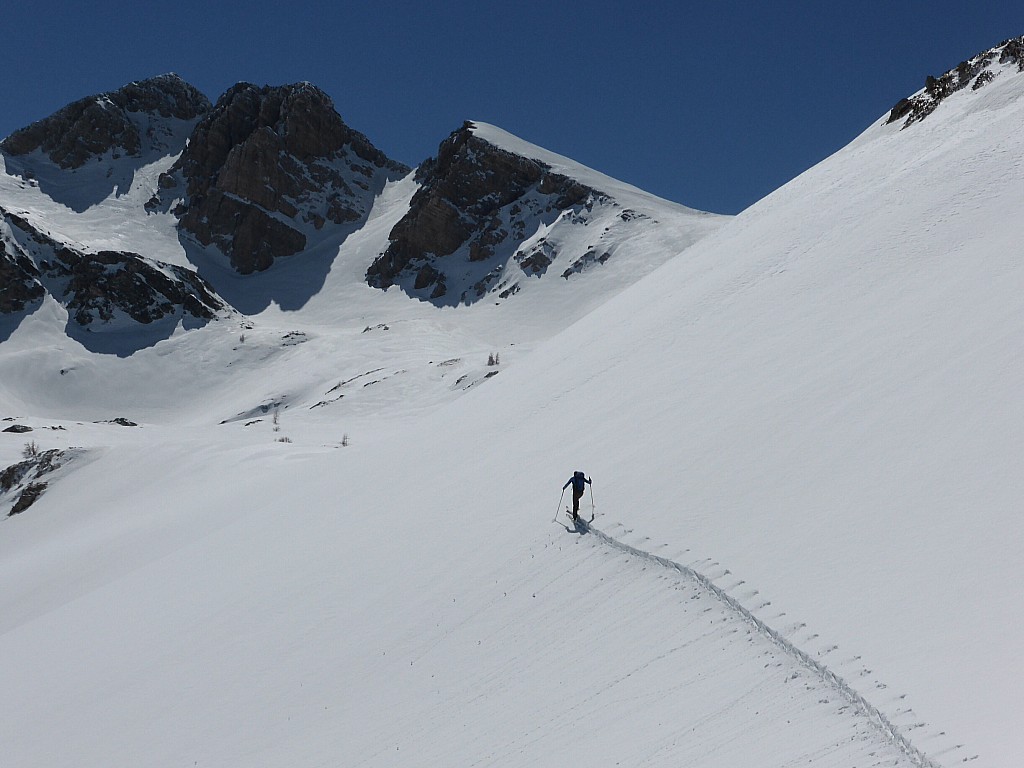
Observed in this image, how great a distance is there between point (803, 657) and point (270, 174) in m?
113

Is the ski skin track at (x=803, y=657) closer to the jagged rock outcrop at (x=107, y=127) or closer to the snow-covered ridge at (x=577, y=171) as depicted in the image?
the snow-covered ridge at (x=577, y=171)

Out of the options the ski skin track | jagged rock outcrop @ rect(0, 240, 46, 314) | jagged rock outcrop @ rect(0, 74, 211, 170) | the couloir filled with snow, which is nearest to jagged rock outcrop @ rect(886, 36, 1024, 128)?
the couloir filled with snow

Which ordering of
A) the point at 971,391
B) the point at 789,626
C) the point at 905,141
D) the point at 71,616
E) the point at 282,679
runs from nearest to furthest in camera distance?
1. the point at 789,626
2. the point at 971,391
3. the point at 282,679
4. the point at 71,616
5. the point at 905,141

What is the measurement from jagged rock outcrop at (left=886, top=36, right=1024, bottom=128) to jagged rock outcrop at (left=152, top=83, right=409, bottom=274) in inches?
3468

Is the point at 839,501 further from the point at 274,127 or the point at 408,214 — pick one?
the point at 274,127

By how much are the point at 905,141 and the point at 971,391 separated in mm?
19833

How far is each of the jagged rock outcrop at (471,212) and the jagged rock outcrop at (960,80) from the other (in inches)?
2252

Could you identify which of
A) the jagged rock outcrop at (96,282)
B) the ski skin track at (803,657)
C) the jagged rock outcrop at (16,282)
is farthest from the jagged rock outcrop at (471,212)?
the ski skin track at (803,657)

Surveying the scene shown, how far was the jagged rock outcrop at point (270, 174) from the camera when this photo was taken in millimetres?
106812

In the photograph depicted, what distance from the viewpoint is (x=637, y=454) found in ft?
50.6

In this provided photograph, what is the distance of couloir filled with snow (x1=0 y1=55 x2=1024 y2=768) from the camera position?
8102 millimetres

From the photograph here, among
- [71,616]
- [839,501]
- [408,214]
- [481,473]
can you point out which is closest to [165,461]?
[71,616]

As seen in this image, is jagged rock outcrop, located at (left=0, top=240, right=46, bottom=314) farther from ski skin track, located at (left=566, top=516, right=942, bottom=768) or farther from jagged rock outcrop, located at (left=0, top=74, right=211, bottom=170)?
ski skin track, located at (left=566, top=516, right=942, bottom=768)

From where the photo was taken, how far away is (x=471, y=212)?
95438 millimetres
